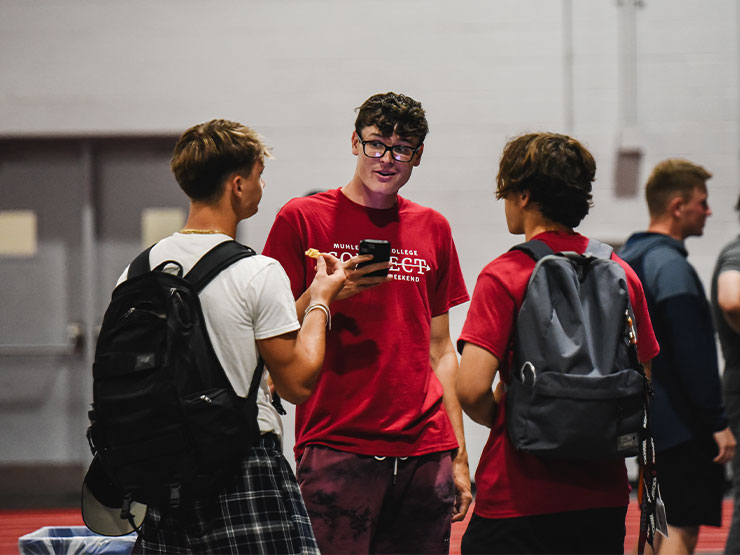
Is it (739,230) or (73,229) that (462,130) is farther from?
(73,229)

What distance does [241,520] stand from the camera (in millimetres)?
1692

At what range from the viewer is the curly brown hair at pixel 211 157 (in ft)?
5.84

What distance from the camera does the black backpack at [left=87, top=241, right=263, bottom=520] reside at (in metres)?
1.61

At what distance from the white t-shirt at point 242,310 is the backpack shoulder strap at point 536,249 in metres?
0.52

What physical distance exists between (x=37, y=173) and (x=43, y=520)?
2.30 meters

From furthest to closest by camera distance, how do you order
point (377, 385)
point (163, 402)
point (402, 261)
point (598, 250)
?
point (402, 261), point (377, 385), point (598, 250), point (163, 402)

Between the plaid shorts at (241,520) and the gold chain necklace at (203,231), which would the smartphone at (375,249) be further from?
the plaid shorts at (241,520)

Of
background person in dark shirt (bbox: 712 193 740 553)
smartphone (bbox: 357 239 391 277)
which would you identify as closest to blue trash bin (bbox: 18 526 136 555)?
smartphone (bbox: 357 239 391 277)

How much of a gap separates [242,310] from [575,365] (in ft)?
2.30

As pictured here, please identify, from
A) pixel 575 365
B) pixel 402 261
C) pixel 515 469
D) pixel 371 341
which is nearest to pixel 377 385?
pixel 371 341

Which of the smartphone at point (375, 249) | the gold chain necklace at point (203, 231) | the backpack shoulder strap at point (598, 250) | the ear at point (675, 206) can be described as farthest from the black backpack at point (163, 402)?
the ear at point (675, 206)

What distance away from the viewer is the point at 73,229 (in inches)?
222

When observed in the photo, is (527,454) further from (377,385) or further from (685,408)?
(685,408)

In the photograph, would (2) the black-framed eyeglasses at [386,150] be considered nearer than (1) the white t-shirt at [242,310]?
No
